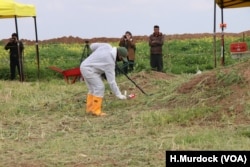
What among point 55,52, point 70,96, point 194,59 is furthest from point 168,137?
point 55,52

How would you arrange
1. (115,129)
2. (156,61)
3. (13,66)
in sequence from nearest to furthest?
(115,129)
(156,61)
(13,66)

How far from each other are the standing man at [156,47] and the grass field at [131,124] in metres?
4.01

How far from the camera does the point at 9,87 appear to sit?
46.7 ft

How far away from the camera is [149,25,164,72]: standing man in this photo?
54.9 ft

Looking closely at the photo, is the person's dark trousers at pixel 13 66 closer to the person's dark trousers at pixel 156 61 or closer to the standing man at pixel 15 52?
the standing man at pixel 15 52

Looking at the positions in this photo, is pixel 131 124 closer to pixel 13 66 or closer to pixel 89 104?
pixel 89 104

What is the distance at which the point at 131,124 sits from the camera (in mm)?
8898

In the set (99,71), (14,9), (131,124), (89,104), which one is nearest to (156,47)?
(14,9)

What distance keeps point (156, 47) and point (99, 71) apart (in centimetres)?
681

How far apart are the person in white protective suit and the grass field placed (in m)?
0.25

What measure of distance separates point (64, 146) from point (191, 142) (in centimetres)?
159

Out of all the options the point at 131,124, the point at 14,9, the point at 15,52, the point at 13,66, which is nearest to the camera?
the point at 131,124

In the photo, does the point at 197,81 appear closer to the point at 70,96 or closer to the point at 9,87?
the point at 70,96

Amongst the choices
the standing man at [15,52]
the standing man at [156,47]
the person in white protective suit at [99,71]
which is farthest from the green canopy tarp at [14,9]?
the person in white protective suit at [99,71]
